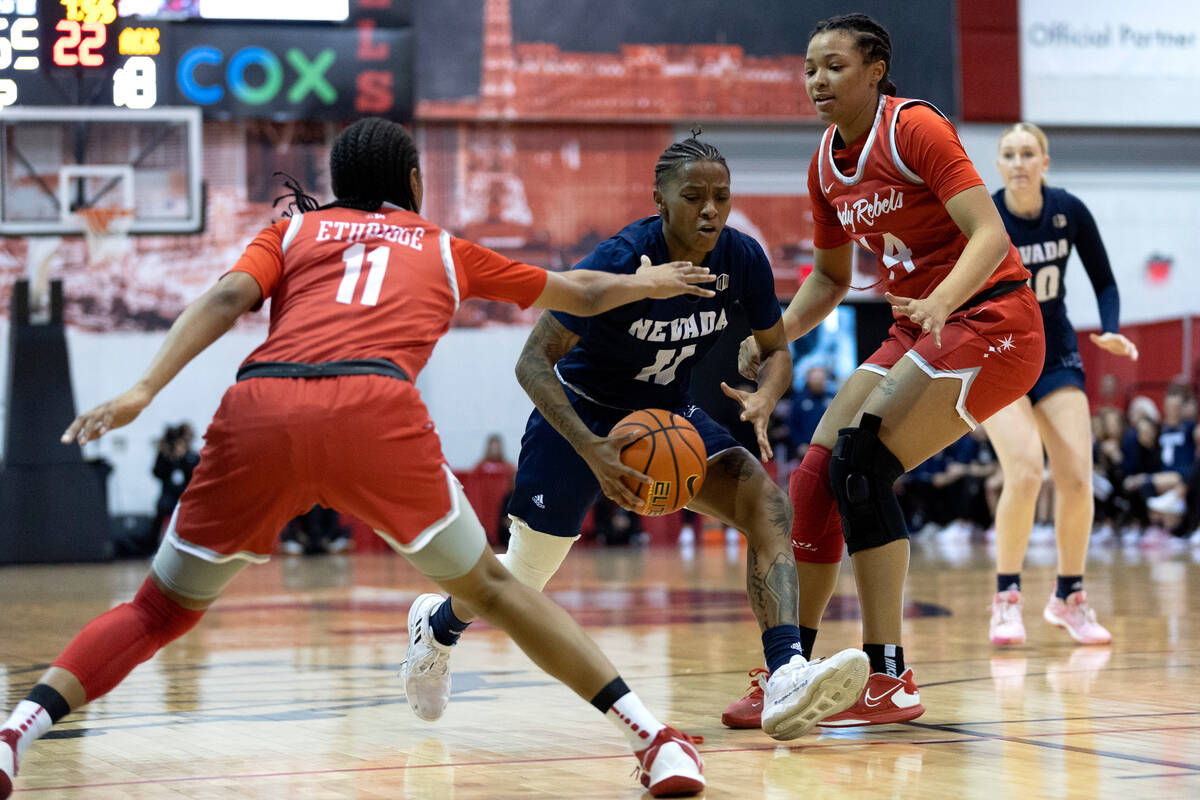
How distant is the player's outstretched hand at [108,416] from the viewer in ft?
9.77

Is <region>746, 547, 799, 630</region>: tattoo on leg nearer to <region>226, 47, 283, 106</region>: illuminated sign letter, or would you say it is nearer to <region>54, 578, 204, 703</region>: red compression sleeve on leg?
<region>54, 578, 204, 703</region>: red compression sleeve on leg

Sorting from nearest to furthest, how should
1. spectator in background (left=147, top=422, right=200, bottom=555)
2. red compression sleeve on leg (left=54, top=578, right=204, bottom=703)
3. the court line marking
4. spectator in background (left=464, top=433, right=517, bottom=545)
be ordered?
red compression sleeve on leg (left=54, top=578, right=204, bottom=703), the court line marking, spectator in background (left=147, top=422, right=200, bottom=555), spectator in background (left=464, top=433, right=517, bottom=545)

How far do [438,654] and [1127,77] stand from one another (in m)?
17.0

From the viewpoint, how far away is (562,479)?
14.6 ft

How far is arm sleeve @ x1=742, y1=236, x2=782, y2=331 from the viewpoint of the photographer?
438cm

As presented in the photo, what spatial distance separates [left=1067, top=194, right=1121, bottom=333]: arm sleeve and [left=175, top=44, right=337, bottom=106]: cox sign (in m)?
11.8

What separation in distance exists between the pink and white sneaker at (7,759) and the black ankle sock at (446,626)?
5.15 ft

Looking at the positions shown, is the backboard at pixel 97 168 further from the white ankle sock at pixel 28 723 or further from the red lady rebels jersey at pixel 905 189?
the white ankle sock at pixel 28 723

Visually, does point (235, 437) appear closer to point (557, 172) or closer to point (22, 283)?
point (22, 283)

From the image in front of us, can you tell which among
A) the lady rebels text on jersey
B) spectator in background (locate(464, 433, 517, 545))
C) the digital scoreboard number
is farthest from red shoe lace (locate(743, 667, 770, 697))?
spectator in background (locate(464, 433, 517, 545))

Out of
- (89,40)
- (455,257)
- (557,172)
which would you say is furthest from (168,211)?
(455,257)

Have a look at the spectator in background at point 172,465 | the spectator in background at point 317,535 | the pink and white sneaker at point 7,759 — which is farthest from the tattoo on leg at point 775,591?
the spectator in background at point 172,465

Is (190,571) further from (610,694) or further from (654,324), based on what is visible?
(654,324)

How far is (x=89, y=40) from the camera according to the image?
1267 centimetres
